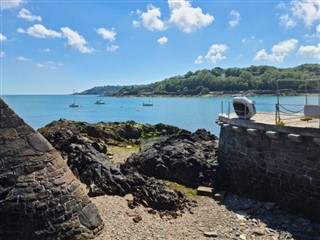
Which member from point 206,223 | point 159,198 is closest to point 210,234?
point 206,223

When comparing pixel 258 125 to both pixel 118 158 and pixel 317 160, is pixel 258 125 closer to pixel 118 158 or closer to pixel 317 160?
pixel 317 160

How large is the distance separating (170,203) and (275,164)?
4.77m

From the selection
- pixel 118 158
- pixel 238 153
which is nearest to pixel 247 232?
pixel 238 153

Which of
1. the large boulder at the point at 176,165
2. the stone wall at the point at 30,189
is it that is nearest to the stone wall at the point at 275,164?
the large boulder at the point at 176,165

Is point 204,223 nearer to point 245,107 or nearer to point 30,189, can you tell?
point 245,107

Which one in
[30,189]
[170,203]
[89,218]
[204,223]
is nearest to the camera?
[30,189]

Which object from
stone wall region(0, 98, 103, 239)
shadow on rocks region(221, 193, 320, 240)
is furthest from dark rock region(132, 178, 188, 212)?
stone wall region(0, 98, 103, 239)

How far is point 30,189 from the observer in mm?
8594

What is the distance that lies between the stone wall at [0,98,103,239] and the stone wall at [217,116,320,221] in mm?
7958

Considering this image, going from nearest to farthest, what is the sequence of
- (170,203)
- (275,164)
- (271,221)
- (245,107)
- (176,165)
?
(271,221), (275,164), (170,203), (245,107), (176,165)

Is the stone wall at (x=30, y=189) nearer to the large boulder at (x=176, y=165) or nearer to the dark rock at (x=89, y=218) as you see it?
the dark rock at (x=89, y=218)

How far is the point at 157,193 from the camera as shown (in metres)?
13.2

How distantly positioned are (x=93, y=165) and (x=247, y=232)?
313 inches

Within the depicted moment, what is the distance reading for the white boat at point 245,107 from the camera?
559 inches
